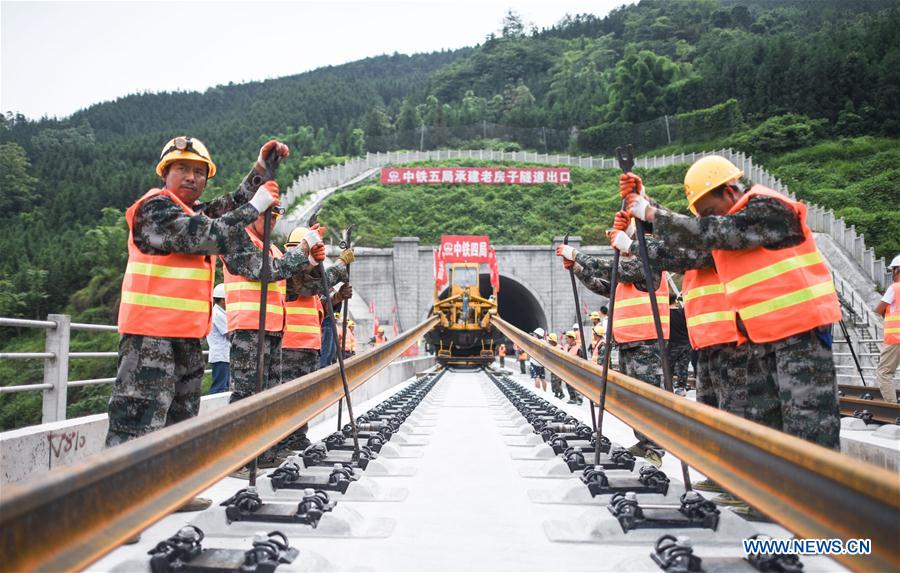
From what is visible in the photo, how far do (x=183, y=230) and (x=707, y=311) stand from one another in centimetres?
306

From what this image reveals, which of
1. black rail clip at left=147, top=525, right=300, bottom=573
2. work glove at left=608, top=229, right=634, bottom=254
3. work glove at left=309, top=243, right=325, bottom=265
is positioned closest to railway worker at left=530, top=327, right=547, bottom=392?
work glove at left=309, top=243, right=325, bottom=265

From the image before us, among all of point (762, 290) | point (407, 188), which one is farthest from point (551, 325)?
point (762, 290)

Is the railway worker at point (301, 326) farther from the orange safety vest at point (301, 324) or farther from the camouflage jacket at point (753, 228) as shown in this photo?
the camouflage jacket at point (753, 228)

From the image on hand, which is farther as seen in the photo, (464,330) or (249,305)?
(464,330)

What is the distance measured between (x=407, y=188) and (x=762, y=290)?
181 ft

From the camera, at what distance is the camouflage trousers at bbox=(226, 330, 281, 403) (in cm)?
497

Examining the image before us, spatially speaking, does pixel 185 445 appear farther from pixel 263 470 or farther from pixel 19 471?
pixel 263 470

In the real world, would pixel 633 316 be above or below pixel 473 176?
below

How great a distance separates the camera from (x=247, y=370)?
5.04 metres

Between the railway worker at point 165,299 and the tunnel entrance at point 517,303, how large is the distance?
1097 inches

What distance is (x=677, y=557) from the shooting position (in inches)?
90.7

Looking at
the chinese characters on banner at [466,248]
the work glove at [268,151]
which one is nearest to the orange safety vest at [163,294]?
the work glove at [268,151]

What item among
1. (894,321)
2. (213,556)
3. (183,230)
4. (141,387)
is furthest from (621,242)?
(894,321)

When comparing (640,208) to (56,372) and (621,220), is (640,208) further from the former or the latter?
(56,372)
